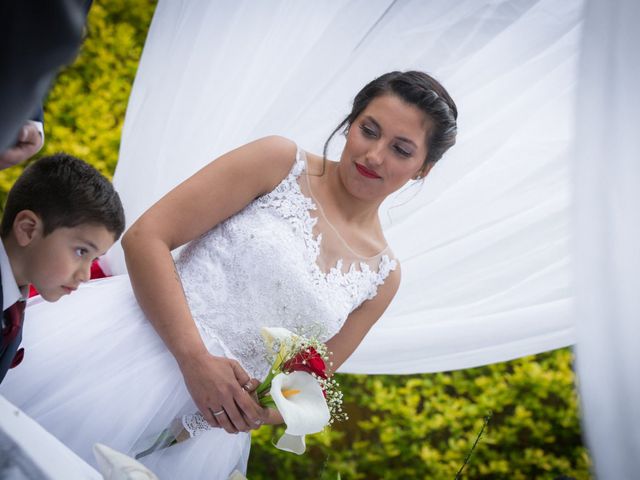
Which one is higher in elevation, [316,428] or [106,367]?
[316,428]

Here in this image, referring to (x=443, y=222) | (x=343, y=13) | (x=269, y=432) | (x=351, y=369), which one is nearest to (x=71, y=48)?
(x=343, y=13)

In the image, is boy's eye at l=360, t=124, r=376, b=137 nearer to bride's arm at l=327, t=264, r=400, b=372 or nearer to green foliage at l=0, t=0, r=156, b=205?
bride's arm at l=327, t=264, r=400, b=372

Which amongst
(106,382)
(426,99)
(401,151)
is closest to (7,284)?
(106,382)

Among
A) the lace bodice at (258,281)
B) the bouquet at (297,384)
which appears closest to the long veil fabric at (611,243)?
the bouquet at (297,384)

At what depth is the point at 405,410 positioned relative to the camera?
289cm

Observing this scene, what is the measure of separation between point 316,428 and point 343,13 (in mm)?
1194

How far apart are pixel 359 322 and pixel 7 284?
39.1 inches

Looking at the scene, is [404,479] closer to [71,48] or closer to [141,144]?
[141,144]

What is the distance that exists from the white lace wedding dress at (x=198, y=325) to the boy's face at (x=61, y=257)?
0.28 meters

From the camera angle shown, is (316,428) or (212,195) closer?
(316,428)

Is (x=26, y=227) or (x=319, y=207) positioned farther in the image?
(x=319, y=207)

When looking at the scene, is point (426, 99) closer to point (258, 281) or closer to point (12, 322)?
point (258, 281)

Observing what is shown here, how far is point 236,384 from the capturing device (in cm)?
143

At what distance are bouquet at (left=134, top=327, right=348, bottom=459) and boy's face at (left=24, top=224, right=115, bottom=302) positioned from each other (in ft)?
1.38
